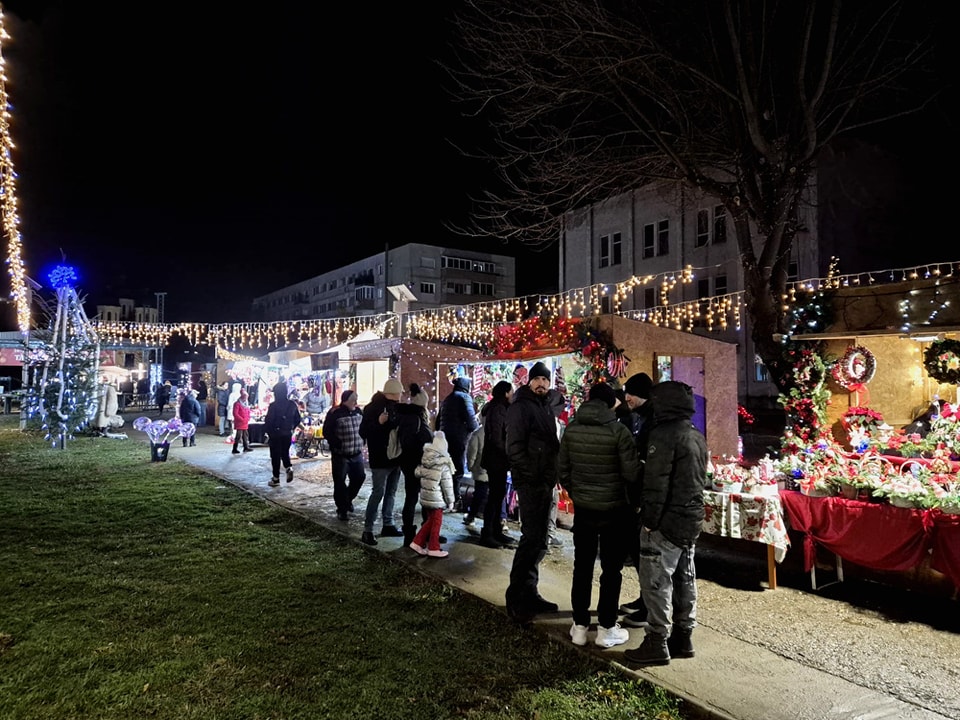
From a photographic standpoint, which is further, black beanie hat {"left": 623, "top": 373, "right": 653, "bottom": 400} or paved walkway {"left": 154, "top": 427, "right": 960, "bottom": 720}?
black beanie hat {"left": 623, "top": 373, "right": 653, "bottom": 400}

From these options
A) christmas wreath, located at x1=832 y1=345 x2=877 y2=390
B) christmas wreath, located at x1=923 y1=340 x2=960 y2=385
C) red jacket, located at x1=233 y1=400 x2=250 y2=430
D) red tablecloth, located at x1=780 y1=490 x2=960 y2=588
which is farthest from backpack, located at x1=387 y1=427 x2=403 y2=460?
red jacket, located at x1=233 y1=400 x2=250 y2=430

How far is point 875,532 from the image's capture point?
5.06 meters

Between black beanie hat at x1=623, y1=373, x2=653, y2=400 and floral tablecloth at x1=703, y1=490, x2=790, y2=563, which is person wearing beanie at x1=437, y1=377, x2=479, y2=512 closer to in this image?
black beanie hat at x1=623, y1=373, x2=653, y2=400

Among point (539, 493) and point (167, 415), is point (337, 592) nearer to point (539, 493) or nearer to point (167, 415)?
point (539, 493)

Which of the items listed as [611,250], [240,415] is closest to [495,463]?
[240,415]

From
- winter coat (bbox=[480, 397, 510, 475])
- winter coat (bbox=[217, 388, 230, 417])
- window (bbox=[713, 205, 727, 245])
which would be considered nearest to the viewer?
winter coat (bbox=[480, 397, 510, 475])

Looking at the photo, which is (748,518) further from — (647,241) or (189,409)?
(647,241)

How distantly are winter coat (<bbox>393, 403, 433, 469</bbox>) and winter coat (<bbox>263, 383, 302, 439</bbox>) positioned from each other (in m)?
4.31

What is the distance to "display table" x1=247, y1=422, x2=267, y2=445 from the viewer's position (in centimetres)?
1576

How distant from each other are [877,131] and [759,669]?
23405mm

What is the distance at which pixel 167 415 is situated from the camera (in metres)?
26.6

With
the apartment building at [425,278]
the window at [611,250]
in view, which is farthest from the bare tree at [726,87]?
the apartment building at [425,278]

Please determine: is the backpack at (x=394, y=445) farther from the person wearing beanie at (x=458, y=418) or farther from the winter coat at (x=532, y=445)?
the winter coat at (x=532, y=445)

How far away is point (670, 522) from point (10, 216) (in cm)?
1615
